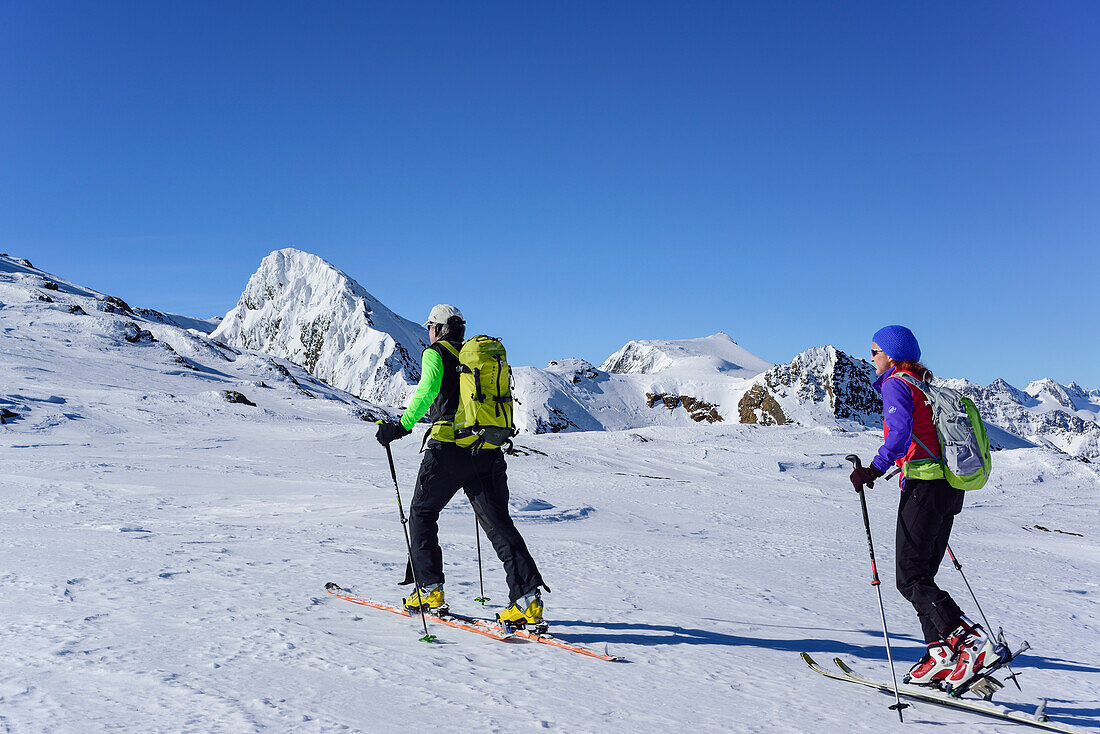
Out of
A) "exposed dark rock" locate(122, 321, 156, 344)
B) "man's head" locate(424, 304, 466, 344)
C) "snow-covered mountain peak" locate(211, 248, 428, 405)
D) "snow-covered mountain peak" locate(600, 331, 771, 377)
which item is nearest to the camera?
"man's head" locate(424, 304, 466, 344)

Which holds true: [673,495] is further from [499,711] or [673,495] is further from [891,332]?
[499,711]

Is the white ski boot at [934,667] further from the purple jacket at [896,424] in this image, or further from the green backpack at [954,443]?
the purple jacket at [896,424]

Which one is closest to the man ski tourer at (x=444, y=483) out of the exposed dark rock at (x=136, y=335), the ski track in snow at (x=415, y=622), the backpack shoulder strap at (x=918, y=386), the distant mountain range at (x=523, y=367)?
the ski track in snow at (x=415, y=622)

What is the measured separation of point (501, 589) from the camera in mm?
6281

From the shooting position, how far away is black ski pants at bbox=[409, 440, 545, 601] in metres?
4.95

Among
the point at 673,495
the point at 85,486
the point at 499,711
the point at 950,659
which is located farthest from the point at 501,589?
the point at 673,495

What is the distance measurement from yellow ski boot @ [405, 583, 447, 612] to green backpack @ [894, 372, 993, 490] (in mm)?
3282

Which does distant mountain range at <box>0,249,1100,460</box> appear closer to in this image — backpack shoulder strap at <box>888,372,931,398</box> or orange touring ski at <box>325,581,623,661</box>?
orange touring ski at <box>325,581,623,661</box>

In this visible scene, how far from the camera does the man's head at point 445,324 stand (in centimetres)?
530

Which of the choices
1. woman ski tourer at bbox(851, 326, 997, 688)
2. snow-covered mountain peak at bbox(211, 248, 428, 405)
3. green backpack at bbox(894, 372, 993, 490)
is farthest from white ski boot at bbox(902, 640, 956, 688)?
snow-covered mountain peak at bbox(211, 248, 428, 405)

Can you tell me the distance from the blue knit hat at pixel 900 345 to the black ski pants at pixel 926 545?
78 centimetres

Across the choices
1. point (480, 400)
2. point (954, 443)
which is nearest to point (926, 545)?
point (954, 443)

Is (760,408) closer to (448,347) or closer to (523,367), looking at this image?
(523,367)

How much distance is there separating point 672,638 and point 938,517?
1965 millimetres
